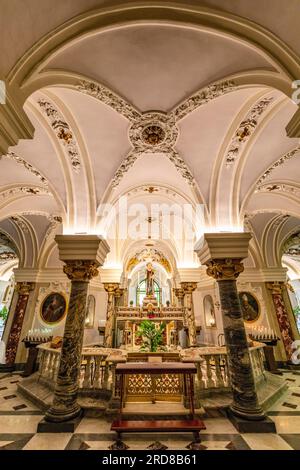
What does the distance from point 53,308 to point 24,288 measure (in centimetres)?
158

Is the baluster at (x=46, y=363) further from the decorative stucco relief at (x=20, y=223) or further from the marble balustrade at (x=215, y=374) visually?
the decorative stucco relief at (x=20, y=223)

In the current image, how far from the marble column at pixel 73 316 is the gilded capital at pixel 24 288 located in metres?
6.45

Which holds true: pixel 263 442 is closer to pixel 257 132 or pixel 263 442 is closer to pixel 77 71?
pixel 257 132

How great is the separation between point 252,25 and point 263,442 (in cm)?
549

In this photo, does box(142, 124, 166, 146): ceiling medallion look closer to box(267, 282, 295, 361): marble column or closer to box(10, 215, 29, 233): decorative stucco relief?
box(10, 215, 29, 233): decorative stucco relief

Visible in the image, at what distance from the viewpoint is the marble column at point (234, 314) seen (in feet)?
12.4

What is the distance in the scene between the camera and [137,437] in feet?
10.8

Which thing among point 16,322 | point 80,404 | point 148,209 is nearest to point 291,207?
point 148,209

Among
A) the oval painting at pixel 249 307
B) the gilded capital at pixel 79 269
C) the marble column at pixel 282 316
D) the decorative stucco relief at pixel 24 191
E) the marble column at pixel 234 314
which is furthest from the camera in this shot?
the oval painting at pixel 249 307

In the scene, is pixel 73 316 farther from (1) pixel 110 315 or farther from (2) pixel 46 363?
(1) pixel 110 315

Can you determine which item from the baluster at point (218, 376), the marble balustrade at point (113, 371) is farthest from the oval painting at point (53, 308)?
the baluster at point (218, 376)

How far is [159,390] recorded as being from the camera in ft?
14.3

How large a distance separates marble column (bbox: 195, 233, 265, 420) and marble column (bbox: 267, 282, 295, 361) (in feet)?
21.7
